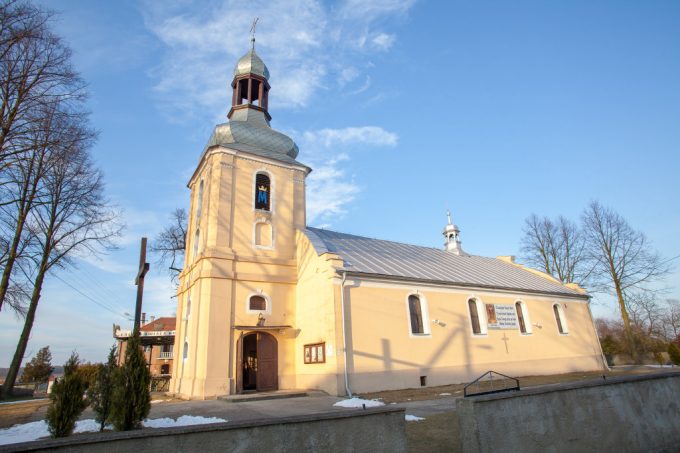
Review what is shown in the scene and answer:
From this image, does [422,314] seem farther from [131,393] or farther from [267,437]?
[267,437]

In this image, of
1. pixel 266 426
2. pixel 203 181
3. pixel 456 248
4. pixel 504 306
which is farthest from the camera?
pixel 456 248

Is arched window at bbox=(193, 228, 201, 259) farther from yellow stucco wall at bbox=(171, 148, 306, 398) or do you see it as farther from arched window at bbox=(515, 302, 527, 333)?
arched window at bbox=(515, 302, 527, 333)

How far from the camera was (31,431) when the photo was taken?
8797mm

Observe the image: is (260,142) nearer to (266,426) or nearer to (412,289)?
(412,289)

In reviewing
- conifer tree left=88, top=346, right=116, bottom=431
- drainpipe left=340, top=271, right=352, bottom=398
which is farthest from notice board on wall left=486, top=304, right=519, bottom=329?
conifer tree left=88, top=346, right=116, bottom=431

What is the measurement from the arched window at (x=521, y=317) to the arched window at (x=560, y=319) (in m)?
3.62

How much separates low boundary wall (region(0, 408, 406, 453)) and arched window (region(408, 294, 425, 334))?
1384 centimetres

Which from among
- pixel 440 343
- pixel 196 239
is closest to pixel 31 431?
pixel 196 239

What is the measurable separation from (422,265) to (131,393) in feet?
56.7

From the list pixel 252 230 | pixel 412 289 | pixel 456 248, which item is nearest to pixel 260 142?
pixel 252 230

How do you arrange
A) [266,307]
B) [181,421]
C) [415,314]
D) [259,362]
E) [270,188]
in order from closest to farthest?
[181,421]
[259,362]
[266,307]
[415,314]
[270,188]

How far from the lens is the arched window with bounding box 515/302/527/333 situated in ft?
76.4

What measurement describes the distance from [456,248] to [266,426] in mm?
28319

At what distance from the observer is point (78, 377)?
23.6 feet
